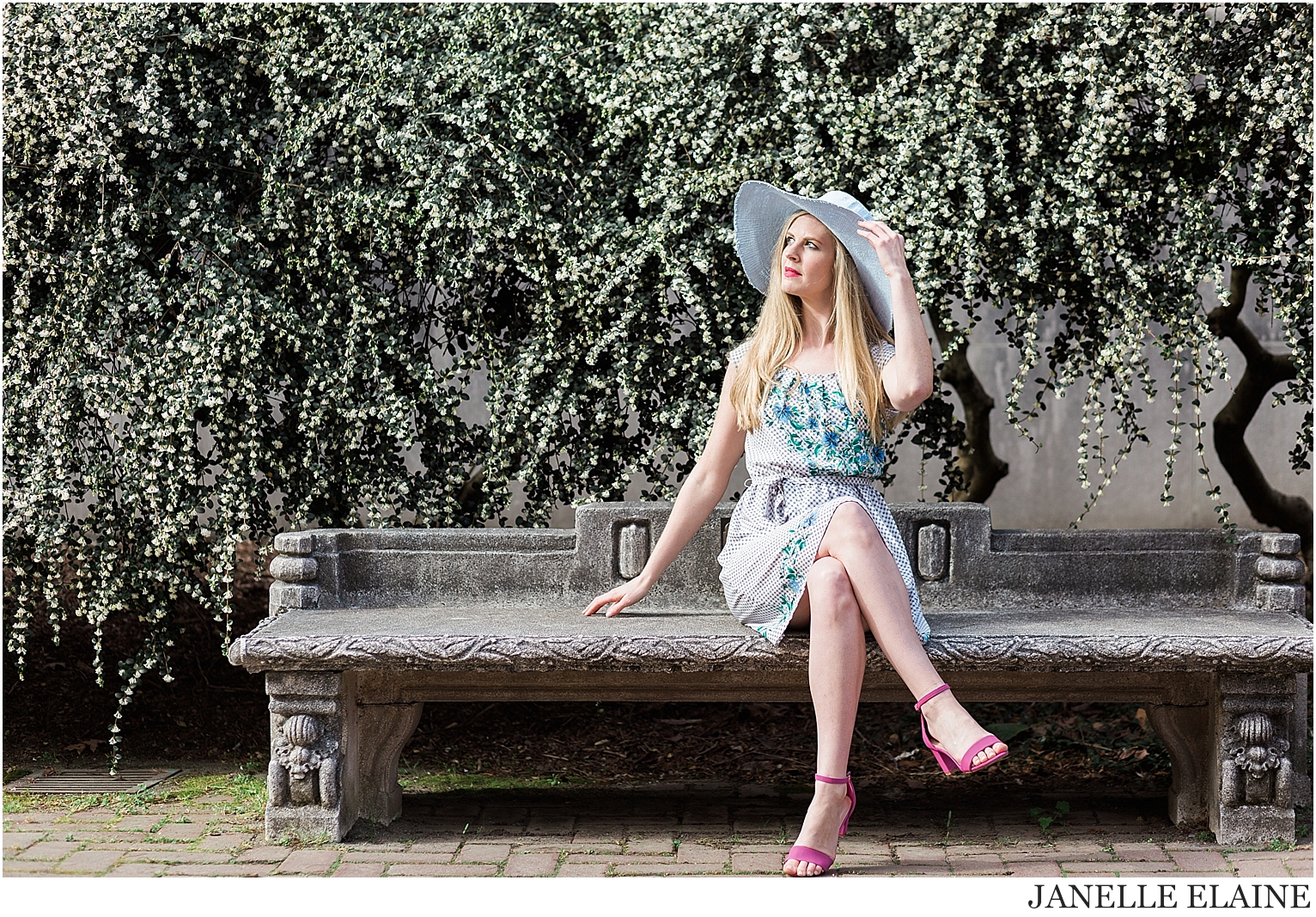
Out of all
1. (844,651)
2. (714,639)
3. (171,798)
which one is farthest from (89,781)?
(844,651)

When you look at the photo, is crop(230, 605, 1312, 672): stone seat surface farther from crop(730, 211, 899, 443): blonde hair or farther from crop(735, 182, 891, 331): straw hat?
crop(735, 182, 891, 331): straw hat

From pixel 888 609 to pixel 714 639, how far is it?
48 cm

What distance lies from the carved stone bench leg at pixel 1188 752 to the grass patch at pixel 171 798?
8.95ft

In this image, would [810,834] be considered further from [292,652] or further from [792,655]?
[292,652]

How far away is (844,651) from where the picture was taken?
3.08 m

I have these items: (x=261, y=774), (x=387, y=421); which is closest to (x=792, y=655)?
(x=387, y=421)

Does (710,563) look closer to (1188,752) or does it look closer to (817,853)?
(817,853)

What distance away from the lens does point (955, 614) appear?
3.72 metres

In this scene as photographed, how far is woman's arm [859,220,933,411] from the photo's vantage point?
10.3ft

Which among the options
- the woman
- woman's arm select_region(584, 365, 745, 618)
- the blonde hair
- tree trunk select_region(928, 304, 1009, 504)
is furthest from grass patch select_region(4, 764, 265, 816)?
tree trunk select_region(928, 304, 1009, 504)

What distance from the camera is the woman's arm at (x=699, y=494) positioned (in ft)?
11.5

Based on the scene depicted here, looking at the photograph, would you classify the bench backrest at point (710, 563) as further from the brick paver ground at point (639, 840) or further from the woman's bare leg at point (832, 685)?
the woman's bare leg at point (832, 685)

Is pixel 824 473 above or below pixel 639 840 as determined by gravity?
above

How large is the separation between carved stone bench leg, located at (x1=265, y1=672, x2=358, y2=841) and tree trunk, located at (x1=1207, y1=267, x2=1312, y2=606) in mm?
3767
